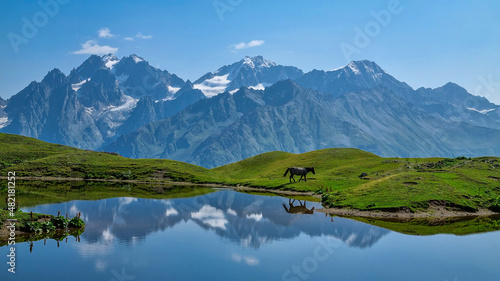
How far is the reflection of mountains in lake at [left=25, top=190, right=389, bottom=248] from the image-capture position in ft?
172

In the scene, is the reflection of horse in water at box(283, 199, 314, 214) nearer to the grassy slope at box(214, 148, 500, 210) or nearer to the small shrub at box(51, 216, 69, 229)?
the grassy slope at box(214, 148, 500, 210)

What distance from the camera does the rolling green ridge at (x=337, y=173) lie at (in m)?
74.1

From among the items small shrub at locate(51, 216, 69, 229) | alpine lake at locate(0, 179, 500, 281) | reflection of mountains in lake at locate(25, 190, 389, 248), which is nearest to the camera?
alpine lake at locate(0, 179, 500, 281)

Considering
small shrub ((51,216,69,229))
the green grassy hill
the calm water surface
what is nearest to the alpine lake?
the calm water surface

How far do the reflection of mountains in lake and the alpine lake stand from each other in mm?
145

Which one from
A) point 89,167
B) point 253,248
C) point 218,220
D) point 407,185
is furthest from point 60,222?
point 89,167

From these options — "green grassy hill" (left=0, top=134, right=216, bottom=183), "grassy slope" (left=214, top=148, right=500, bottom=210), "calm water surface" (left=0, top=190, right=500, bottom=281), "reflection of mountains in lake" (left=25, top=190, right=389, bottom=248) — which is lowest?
"calm water surface" (left=0, top=190, right=500, bottom=281)

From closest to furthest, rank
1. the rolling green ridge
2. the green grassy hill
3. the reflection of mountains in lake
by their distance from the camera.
→ the reflection of mountains in lake, the rolling green ridge, the green grassy hill

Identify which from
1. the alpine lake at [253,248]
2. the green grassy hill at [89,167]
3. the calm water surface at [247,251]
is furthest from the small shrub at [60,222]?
the green grassy hill at [89,167]

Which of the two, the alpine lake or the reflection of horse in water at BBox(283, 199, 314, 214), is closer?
the alpine lake

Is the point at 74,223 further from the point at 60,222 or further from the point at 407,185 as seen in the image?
the point at 407,185

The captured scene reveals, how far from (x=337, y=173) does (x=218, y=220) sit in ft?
216

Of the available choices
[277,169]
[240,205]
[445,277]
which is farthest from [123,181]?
[445,277]

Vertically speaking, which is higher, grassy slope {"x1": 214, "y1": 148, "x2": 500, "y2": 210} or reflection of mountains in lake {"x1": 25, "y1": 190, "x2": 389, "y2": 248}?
grassy slope {"x1": 214, "y1": 148, "x2": 500, "y2": 210}
